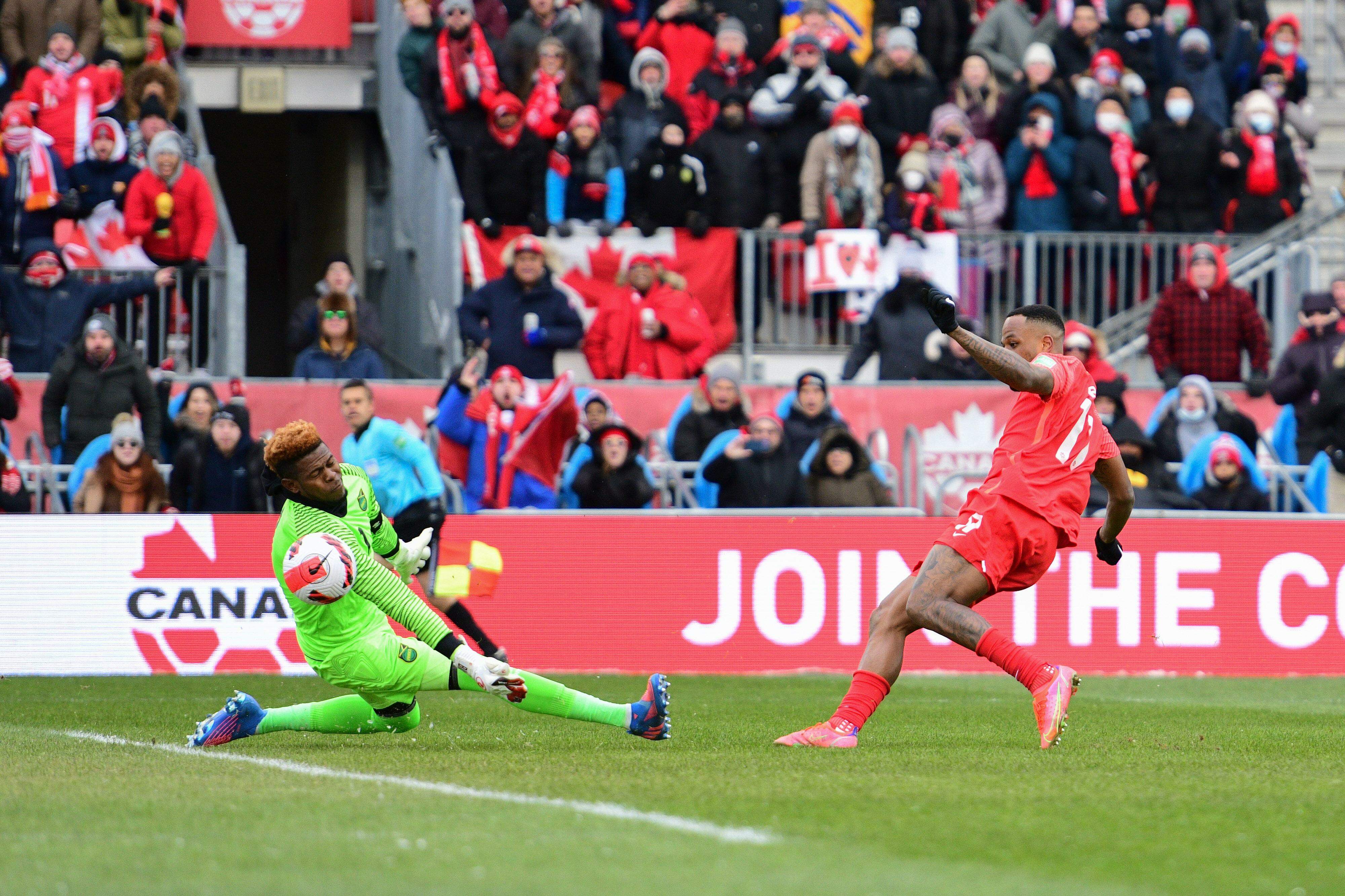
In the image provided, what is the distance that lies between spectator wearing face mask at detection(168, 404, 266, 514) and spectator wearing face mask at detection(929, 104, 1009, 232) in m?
7.09

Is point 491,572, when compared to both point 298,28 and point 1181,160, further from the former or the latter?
point 298,28

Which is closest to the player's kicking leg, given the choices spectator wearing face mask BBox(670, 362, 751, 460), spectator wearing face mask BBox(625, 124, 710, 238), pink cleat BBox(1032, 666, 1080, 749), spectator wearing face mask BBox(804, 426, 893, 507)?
pink cleat BBox(1032, 666, 1080, 749)

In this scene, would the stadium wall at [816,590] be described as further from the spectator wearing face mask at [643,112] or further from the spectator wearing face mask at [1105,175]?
the spectator wearing face mask at [643,112]

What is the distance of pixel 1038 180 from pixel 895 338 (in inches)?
105

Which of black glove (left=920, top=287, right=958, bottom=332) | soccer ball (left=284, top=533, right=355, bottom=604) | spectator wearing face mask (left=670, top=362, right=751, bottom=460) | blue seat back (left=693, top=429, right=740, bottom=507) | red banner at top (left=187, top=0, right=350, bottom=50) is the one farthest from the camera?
red banner at top (left=187, top=0, right=350, bottom=50)

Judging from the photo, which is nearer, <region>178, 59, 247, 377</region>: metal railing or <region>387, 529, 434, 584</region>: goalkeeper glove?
<region>387, 529, 434, 584</region>: goalkeeper glove

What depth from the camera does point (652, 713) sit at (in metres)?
8.41

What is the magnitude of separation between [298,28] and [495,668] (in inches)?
583

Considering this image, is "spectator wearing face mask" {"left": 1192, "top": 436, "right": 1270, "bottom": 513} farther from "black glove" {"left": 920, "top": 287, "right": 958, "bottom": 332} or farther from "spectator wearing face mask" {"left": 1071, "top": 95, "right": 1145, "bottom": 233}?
"black glove" {"left": 920, "top": 287, "right": 958, "bottom": 332}

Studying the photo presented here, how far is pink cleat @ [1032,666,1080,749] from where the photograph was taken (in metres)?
8.26

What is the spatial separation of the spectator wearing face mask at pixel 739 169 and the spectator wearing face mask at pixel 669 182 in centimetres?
23

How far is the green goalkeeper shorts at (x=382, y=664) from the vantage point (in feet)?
27.6

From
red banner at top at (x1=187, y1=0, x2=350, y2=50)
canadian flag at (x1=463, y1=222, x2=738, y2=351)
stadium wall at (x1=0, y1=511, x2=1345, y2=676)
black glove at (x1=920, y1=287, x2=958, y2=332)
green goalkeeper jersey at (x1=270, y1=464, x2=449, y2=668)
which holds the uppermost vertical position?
red banner at top at (x1=187, y1=0, x2=350, y2=50)

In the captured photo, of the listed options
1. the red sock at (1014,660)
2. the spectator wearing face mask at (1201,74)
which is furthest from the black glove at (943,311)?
the spectator wearing face mask at (1201,74)
